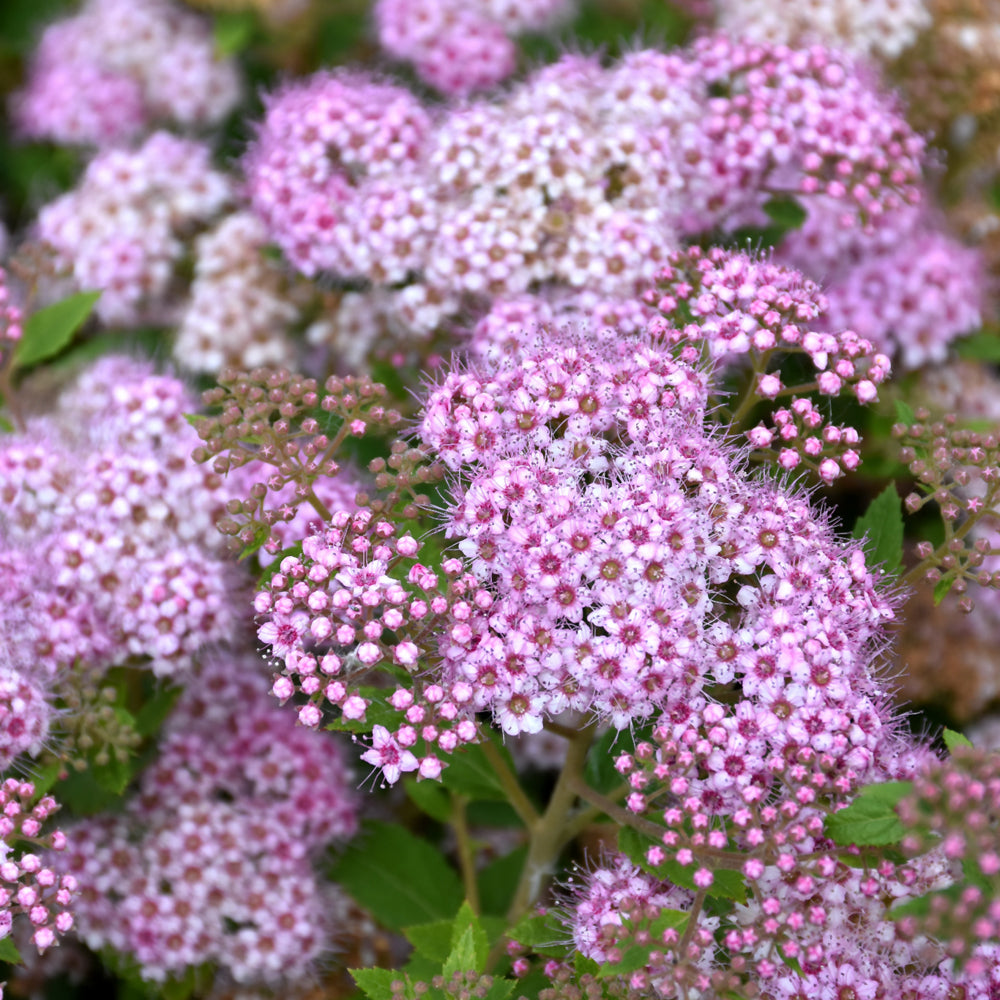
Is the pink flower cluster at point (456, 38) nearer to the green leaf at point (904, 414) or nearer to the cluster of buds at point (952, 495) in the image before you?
the green leaf at point (904, 414)

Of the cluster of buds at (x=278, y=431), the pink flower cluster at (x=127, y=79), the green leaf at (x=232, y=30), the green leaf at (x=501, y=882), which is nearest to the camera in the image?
the cluster of buds at (x=278, y=431)

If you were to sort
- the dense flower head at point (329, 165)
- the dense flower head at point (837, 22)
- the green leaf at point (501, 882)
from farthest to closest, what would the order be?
the dense flower head at point (837, 22) < the dense flower head at point (329, 165) < the green leaf at point (501, 882)

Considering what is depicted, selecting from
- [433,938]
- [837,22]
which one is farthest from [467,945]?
[837,22]

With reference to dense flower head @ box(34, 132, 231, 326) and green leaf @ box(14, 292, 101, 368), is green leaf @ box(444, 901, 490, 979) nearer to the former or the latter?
green leaf @ box(14, 292, 101, 368)

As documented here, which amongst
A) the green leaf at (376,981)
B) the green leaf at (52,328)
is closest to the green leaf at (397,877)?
the green leaf at (376,981)

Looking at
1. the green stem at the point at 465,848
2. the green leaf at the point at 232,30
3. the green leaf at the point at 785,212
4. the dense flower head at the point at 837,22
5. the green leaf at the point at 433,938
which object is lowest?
the green stem at the point at 465,848
